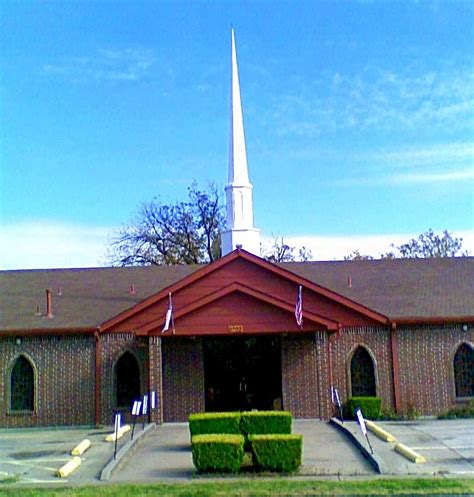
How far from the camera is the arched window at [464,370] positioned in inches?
1051

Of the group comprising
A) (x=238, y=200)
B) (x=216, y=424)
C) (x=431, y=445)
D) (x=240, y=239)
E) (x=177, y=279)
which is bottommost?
(x=431, y=445)

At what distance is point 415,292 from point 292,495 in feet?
52.9

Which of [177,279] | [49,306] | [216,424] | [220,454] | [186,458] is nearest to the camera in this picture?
[220,454]

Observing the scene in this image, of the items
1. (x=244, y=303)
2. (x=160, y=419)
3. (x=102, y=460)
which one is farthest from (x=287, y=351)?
(x=102, y=460)

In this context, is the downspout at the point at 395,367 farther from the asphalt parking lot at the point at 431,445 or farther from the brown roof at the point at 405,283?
the asphalt parking lot at the point at 431,445

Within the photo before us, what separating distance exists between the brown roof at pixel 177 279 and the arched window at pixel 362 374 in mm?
1588

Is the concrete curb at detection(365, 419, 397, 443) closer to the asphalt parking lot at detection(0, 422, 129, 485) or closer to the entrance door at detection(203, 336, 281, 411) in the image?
the asphalt parking lot at detection(0, 422, 129, 485)

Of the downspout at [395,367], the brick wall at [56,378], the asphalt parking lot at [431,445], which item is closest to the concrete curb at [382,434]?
the asphalt parking lot at [431,445]

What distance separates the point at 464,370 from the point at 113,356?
11.5 metres

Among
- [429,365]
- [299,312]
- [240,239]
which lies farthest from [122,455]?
[240,239]

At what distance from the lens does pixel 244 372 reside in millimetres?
29156

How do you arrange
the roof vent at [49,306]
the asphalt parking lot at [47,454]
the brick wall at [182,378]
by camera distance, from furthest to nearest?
the roof vent at [49,306] → the brick wall at [182,378] → the asphalt parking lot at [47,454]

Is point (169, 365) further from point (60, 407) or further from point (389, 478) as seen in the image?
point (389, 478)

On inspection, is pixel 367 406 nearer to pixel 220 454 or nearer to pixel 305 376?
pixel 305 376
